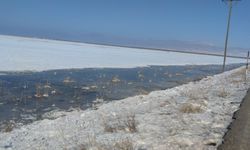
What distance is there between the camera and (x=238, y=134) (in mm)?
7398

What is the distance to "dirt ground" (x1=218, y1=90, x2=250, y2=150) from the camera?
21.3 ft

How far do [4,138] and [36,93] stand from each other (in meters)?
8.89

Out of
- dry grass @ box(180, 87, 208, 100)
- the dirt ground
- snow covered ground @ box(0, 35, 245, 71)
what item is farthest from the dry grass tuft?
snow covered ground @ box(0, 35, 245, 71)

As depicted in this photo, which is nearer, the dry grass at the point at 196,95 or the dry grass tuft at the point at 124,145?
the dry grass tuft at the point at 124,145

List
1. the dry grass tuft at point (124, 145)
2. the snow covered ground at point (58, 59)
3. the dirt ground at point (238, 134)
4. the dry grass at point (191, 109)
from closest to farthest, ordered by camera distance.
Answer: the dirt ground at point (238, 134), the dry grass tuft at point (124, 145), the dry grass at point (191, 109), the snow covered ground at point (58, 59)

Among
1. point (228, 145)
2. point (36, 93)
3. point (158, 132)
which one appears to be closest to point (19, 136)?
point (158, 132)

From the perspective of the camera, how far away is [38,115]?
44.6ft

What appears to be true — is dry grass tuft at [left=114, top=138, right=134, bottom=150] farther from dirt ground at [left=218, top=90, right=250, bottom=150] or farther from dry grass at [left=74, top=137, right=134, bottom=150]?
dirt ground at [left=218, top=90, right=250, bottom=150]

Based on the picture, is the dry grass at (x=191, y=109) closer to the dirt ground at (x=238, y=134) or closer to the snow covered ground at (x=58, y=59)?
the dirt ground at (x=238, y=134)

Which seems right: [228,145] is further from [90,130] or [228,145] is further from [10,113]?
[10,113]

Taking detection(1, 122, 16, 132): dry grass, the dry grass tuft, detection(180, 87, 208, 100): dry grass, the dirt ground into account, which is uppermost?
the dirt ground

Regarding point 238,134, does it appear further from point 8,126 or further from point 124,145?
point 8,126

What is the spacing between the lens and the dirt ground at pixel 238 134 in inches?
255

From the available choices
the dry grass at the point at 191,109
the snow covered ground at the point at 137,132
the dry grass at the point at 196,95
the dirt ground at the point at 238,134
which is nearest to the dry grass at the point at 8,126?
the snow covered ground at the point at 137,132
